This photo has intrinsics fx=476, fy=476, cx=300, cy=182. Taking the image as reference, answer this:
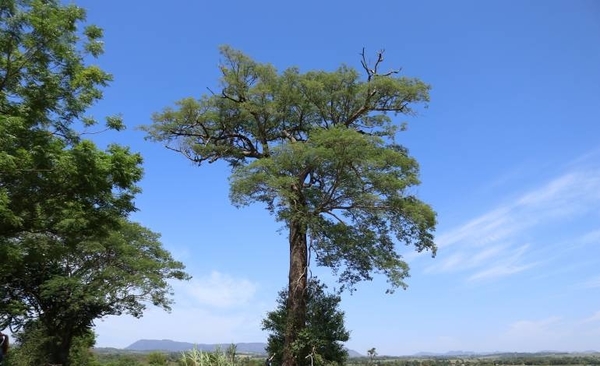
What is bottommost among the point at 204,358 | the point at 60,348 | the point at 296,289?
the point at 204,358

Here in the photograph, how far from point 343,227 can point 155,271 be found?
41.9 feet

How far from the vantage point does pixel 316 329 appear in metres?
13.8

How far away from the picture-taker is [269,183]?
13.4 meters

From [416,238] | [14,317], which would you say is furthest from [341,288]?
[14,317]

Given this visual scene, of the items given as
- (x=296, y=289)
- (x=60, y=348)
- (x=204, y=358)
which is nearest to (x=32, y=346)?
(x=60, y=348)

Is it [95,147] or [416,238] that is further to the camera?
[416,238]

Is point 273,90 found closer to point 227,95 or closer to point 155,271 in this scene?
point 227,95

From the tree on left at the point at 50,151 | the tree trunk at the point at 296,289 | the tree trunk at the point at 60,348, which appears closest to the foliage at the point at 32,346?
the tree trunk at the point at 60,348

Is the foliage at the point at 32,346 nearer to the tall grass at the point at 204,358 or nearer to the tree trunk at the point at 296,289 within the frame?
the tree trunk at the point at 296,289

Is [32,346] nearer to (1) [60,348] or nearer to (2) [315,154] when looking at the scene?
(1) [60,348]

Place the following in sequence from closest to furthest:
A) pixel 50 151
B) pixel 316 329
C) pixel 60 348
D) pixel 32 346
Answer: pixel 50 151 → pixel 316 329 → pixel 32 346 → pixel 60 348

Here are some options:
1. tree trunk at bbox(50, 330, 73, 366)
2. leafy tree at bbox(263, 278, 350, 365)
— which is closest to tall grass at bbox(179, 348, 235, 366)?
leafy tree at bbox(263, 278, 350, 365)

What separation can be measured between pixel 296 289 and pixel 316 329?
4.38ft

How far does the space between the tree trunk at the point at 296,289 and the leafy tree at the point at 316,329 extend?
276 mm
